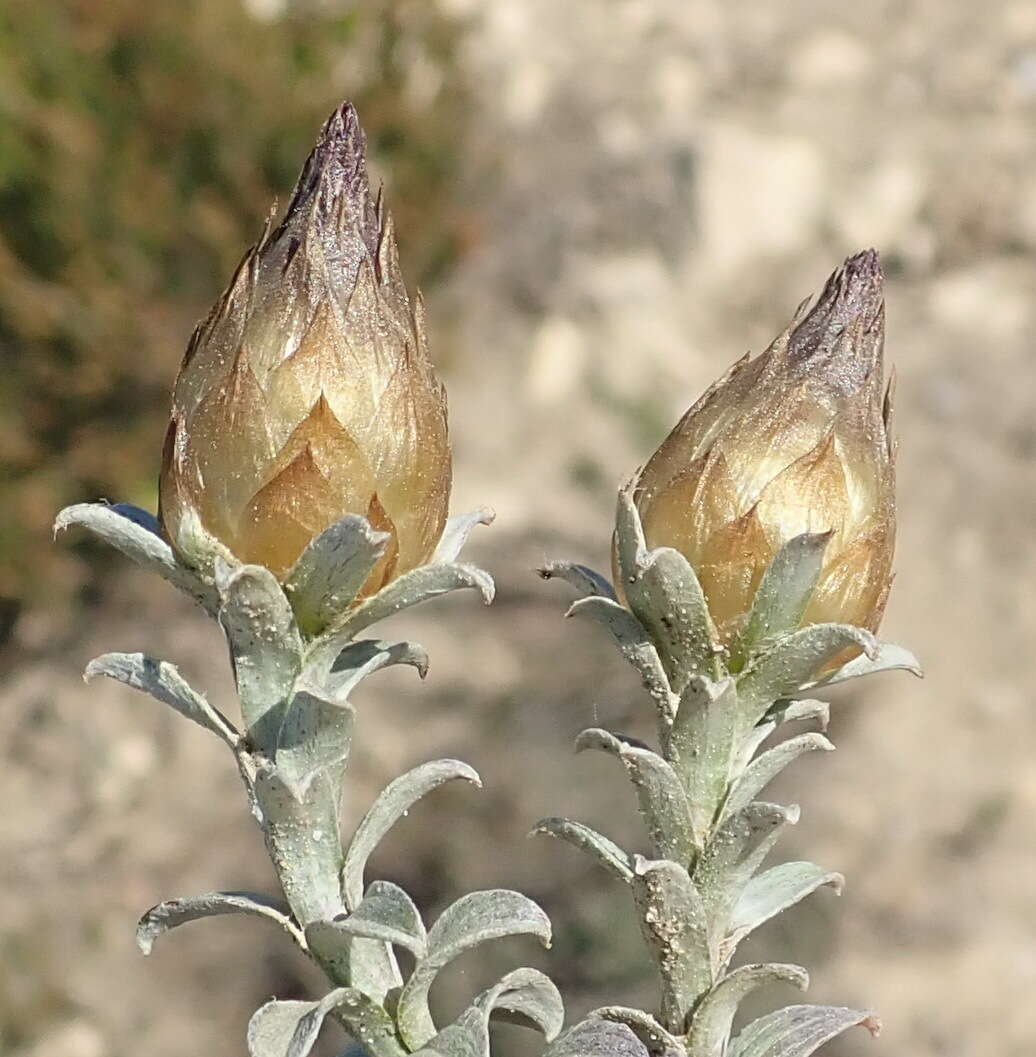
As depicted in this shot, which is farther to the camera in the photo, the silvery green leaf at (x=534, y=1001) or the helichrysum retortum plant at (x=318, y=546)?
the silvery green leaf at (x=534, y=1001)

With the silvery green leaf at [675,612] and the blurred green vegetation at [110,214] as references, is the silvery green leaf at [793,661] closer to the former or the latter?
the silvery green leaf at [675,612]

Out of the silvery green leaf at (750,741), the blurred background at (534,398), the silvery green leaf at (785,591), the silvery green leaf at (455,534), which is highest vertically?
the blurred background at (534,398)

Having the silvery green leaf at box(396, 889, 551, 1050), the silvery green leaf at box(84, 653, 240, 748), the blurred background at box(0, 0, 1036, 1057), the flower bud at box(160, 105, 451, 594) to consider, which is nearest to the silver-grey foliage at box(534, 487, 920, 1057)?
the silvery green leaf at box(396, 889, 551, 1050)

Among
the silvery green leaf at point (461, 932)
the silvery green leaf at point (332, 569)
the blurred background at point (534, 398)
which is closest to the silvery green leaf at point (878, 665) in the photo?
the silvery green leaf at point (461, 932)

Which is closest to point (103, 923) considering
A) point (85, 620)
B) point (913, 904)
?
point (85, 620)

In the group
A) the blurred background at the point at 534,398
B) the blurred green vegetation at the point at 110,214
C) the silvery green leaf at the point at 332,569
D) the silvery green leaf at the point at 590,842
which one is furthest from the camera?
the blurred green vegetation at the point at 110,214

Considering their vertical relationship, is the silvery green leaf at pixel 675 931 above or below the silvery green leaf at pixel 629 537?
below

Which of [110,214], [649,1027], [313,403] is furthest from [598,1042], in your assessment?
[110,214]
